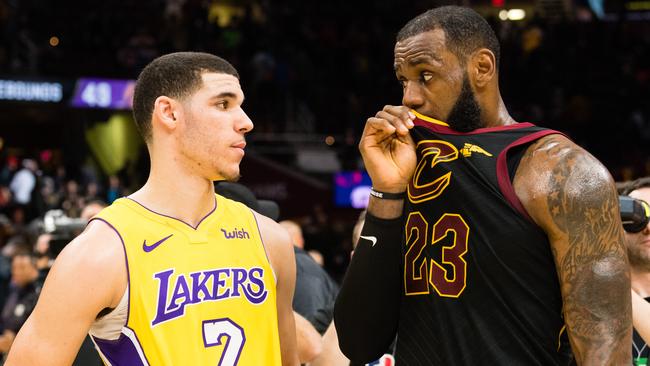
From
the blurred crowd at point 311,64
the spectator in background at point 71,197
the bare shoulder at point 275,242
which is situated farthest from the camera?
the blurred crowd at point 311,64

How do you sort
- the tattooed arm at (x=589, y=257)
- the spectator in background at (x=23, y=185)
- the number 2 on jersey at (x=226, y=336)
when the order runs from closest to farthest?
the tattooed arm at (x=589, y=257), the number 2 on jersey at (x=226, y=336), the spectator in background at (x=23, y=185)

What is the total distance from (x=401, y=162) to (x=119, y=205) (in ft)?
3.00

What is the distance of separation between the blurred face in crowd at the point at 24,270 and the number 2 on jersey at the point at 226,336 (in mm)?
6225

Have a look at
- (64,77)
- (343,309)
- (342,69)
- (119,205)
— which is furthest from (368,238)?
(342,69)

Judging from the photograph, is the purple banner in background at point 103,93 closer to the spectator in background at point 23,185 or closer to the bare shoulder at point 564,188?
the spectator in background at point 23,185

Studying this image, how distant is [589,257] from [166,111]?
1.39m

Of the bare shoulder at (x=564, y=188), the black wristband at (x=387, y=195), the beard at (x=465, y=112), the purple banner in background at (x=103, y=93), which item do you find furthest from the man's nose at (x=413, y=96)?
the purple banner in background at (x=103, y=93)

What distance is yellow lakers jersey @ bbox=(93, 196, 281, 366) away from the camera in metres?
2.68

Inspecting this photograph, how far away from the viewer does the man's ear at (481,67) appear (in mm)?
2674

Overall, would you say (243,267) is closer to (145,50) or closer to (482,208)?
(482,208)

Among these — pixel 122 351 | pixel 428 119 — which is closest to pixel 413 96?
pixel 428 119

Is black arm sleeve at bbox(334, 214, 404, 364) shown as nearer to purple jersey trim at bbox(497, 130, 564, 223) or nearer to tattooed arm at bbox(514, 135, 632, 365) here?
purple jersey trim at bbox(497, 130, 564, 223)

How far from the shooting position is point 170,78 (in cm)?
291

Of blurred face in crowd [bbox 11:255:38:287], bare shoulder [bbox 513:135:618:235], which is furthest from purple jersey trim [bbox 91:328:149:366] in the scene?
blurred face in crowd [bbox 11:255:38:287]
